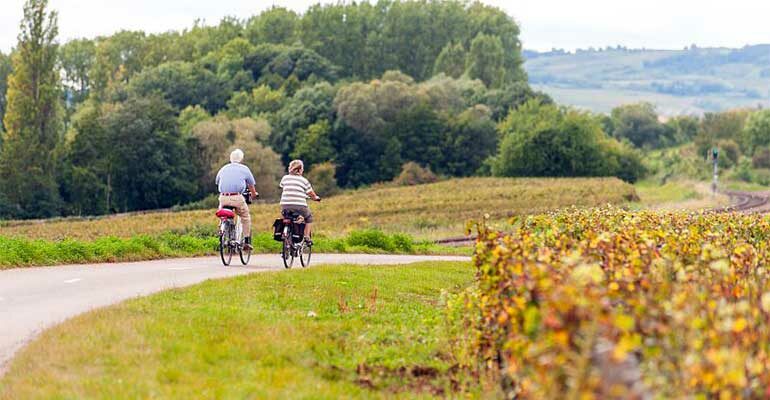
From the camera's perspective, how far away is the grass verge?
74.9ft

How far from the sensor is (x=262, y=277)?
746 inches

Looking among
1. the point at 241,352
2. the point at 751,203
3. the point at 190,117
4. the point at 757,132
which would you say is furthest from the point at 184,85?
the point at 241,352

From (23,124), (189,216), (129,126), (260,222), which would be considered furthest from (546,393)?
(129,126)

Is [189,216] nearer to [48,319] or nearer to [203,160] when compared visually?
[203,160]

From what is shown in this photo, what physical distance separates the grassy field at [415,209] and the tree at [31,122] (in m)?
16.0

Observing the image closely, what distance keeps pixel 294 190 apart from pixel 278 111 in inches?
4235

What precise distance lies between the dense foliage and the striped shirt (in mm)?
10175

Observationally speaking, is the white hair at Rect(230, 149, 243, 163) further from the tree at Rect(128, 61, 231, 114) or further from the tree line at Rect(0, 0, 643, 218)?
the tree at Rect(128, 61, 231, 114)

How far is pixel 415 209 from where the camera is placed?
76.5m

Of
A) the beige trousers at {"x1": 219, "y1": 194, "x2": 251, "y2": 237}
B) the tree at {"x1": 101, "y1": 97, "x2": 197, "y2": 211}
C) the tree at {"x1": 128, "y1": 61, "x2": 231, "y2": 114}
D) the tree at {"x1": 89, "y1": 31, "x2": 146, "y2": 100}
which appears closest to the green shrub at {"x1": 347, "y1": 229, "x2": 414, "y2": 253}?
the beige trousers at {"x1": 219, "y1": 194, "x2": 251, "y2": 237}

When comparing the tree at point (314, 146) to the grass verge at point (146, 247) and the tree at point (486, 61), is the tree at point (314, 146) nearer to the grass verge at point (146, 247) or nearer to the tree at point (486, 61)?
the tree at point (486, 61)

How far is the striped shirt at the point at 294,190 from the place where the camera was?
22531 millimetres

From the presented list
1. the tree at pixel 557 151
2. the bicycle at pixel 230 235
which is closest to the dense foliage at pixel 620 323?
the bicycle at pixel 230 235

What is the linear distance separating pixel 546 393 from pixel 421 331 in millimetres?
7642
